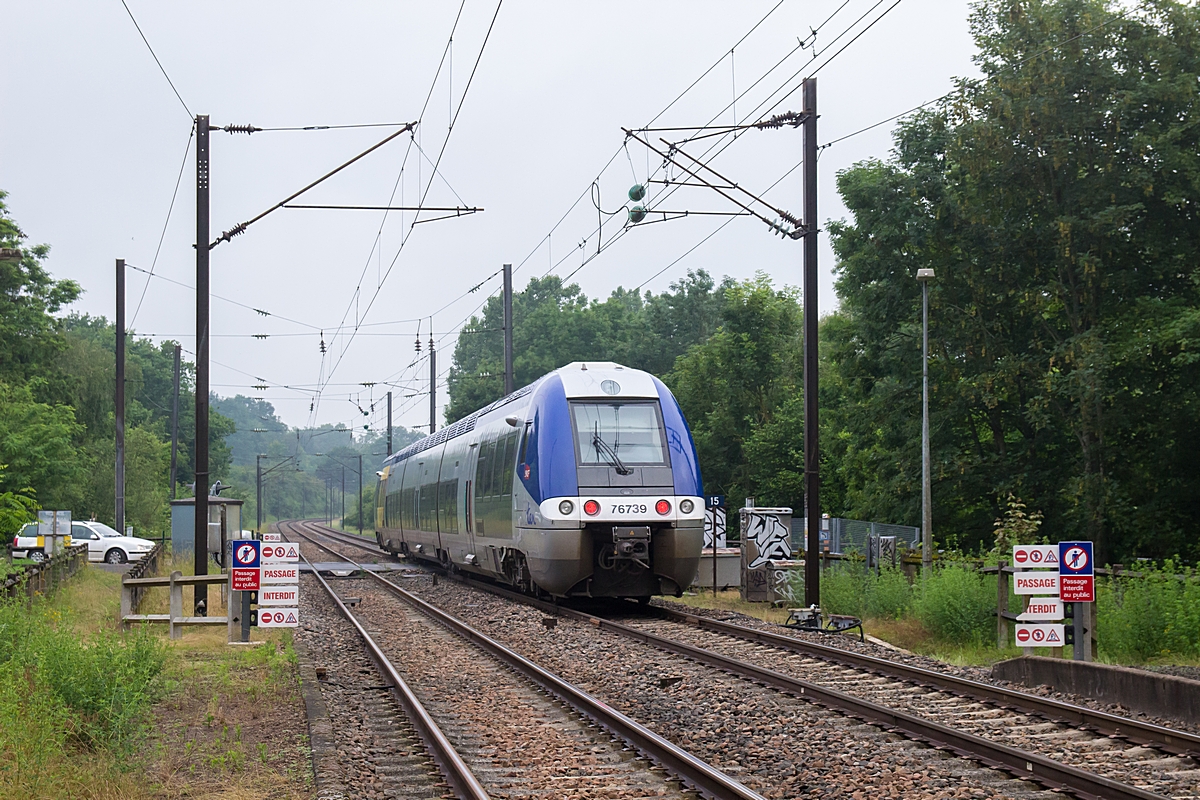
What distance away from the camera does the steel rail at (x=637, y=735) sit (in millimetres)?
7331

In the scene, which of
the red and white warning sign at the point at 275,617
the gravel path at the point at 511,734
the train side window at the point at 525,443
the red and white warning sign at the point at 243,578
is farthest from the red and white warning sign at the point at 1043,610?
the red and white warning sign at the point at 243,578

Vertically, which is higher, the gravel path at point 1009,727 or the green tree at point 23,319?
the green tree at point 23,319

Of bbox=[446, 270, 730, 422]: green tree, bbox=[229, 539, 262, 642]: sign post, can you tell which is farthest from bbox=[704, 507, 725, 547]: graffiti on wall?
bbox=[446, 270, 730, 422]: green tree

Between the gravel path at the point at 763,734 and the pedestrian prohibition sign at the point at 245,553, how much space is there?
3.32 meters

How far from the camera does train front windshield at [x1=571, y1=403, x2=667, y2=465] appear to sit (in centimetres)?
1839

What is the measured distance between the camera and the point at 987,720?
9.48 meters

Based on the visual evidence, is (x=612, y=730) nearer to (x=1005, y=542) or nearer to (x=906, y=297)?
(x=1005, y=542)

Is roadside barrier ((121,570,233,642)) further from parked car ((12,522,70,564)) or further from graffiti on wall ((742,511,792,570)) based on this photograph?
graffiti on wall ((742,511,792,570))

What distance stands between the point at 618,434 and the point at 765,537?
5159 mm

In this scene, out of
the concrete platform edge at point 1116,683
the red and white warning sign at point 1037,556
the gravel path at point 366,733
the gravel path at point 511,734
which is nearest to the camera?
the gravel path at point 511,734

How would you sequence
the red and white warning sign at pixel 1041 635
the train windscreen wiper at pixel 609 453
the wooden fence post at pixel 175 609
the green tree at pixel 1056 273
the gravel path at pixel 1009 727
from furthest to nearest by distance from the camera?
the green tree at pixel 1056 273 → the train windscreen wiper at pixel 609 453 → the wooden fence post at pixel 175 609 → the red and white warning sign at pixel 1041 635 → the gravel path at pixel 1009 727

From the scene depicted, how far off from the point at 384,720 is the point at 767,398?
40858 millimetres

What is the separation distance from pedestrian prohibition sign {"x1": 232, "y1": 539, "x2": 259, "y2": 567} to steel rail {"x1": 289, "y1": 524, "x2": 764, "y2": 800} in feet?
9.51

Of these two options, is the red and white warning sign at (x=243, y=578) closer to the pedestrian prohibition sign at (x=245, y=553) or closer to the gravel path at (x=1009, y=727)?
the pedestrian prohibition sign at (x=245, y=553)
